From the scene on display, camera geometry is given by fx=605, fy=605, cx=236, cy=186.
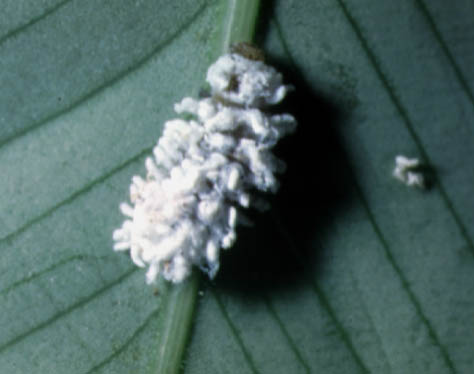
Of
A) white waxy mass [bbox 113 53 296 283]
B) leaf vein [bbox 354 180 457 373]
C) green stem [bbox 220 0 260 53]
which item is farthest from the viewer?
leaf vein [bbox 354 180 457 373]

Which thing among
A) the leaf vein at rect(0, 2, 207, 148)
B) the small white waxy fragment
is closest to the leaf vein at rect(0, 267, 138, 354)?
the leaf vein at rect(0, 2, 207, 148)

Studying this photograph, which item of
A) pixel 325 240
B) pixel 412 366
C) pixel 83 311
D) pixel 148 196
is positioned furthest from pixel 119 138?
pixel 412 366

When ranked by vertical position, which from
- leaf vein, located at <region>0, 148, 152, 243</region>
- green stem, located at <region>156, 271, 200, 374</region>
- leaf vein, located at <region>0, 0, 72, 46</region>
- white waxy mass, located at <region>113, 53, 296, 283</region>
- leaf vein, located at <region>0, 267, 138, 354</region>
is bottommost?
green stem, located at <region>156, 271, 200, 374</region>

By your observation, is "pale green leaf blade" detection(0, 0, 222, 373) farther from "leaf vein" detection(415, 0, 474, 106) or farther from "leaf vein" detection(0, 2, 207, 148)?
"leaf vein" detection(415, 0, 474, 106)

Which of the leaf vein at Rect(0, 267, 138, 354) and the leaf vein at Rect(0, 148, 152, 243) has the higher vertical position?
the leaf vein at Rect(0, 148, 152, 243)

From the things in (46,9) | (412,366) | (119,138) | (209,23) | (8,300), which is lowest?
(412,366)

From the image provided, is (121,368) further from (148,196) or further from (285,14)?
(285,14)
